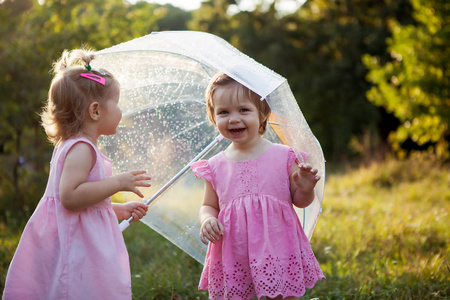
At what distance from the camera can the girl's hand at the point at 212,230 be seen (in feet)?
7.87

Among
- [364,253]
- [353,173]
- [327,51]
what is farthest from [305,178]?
[327,51]

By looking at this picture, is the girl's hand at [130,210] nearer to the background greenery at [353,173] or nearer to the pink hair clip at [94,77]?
the pink hair clip at [94,77]

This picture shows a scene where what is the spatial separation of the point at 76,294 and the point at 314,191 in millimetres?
1294

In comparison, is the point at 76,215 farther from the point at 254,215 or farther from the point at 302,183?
the point at 302,183

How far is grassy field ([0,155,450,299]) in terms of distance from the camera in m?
3.24

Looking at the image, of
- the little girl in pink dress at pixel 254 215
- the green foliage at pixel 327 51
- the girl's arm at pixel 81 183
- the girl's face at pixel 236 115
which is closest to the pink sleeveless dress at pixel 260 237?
the little girl in pink dress at pixel 254 215

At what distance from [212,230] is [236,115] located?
0.62 meters

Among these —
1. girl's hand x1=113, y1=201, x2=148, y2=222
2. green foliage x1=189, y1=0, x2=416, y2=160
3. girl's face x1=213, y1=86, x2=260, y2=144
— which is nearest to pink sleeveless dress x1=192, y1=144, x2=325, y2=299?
girl's face x1=213, y1=86, x2=260, y2=144

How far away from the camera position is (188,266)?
3.92m

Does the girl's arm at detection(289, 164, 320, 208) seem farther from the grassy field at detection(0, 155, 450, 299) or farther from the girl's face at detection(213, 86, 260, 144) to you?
the grassy field at detection(0, 155, 450, 299)

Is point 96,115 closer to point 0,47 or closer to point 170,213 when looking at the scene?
point 170,213

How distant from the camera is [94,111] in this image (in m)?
2.37

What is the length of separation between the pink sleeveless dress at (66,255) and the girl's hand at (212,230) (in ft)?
1.43

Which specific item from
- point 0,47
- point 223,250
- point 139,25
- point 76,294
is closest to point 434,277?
point 223,250
